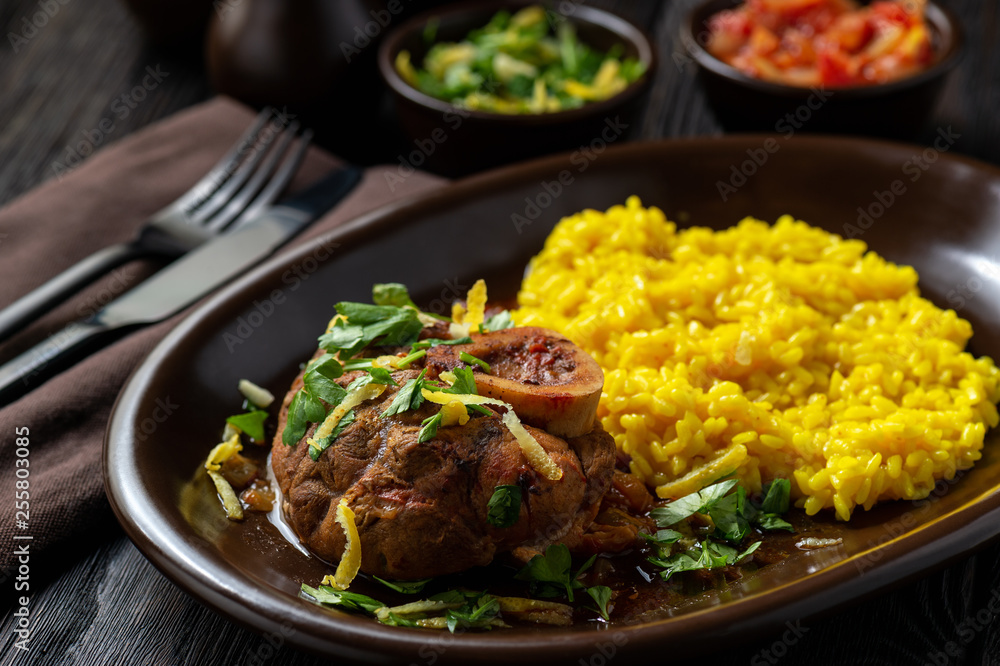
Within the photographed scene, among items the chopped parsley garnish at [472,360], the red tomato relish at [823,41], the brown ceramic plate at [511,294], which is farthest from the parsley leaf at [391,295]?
the red tomato relish at [823,41]

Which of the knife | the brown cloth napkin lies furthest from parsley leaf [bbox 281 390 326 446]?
the knife

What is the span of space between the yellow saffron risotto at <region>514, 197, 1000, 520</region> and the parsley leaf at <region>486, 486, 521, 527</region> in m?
0.80

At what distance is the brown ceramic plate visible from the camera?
2754 millimetres

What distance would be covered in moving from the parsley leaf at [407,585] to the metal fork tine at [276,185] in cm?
290

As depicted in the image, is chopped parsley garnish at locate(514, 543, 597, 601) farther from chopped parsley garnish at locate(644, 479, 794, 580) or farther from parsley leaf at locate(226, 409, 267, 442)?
parsley leaf at locate(226, 409, 267, 442)

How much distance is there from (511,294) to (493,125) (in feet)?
4.60

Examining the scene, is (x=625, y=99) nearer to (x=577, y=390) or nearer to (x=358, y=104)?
(x=358, y=104)

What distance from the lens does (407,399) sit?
124 inches

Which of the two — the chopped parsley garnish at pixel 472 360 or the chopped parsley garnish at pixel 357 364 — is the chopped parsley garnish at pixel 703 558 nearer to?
the chopped parsley garnish at pixel 472 360

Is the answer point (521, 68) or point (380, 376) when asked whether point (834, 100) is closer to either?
point (521, 68)

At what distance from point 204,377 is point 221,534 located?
2.80 feet

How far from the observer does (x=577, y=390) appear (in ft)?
10.6

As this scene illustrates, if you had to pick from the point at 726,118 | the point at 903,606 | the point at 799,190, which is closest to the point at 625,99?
the point at 726,118

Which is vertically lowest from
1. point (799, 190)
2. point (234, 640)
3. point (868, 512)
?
point (234, 640)
